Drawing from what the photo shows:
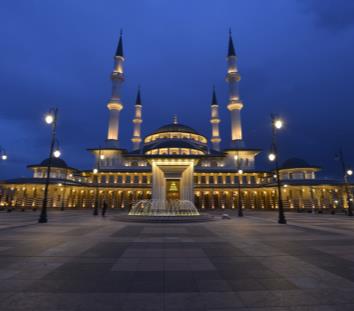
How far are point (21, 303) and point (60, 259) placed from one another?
3382 millimetres

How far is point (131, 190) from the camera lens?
57.2m

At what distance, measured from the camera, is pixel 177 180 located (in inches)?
1818

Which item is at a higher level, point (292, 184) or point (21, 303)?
point (292, 184)

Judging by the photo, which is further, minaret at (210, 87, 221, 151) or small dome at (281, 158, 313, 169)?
minaret at (210, 87, 221, 151)

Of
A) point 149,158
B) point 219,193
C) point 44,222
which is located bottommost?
point 44,222

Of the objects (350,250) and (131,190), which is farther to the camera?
(131,190)

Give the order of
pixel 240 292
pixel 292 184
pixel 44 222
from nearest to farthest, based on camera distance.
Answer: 1. pixel 240 292
2. pixel 44 222
3. pixel 292 184

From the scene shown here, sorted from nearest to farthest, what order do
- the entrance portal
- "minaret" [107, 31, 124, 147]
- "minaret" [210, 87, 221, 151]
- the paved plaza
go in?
the paved plaza, the entrance portal, "minaret" [107, 31, 124, 147], "minaret" [210, 87, 221, 151]

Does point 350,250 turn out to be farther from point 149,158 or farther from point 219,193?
point 219,193

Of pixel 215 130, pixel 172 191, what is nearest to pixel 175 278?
pixel 172 191

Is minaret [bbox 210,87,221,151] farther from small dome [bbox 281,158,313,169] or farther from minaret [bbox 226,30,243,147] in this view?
small dome [bbox 281,158,313,169]

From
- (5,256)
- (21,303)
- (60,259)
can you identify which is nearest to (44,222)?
(5,256)

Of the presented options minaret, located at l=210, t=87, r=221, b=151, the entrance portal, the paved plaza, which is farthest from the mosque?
the paved plaza

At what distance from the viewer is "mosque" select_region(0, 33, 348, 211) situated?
148 ft
